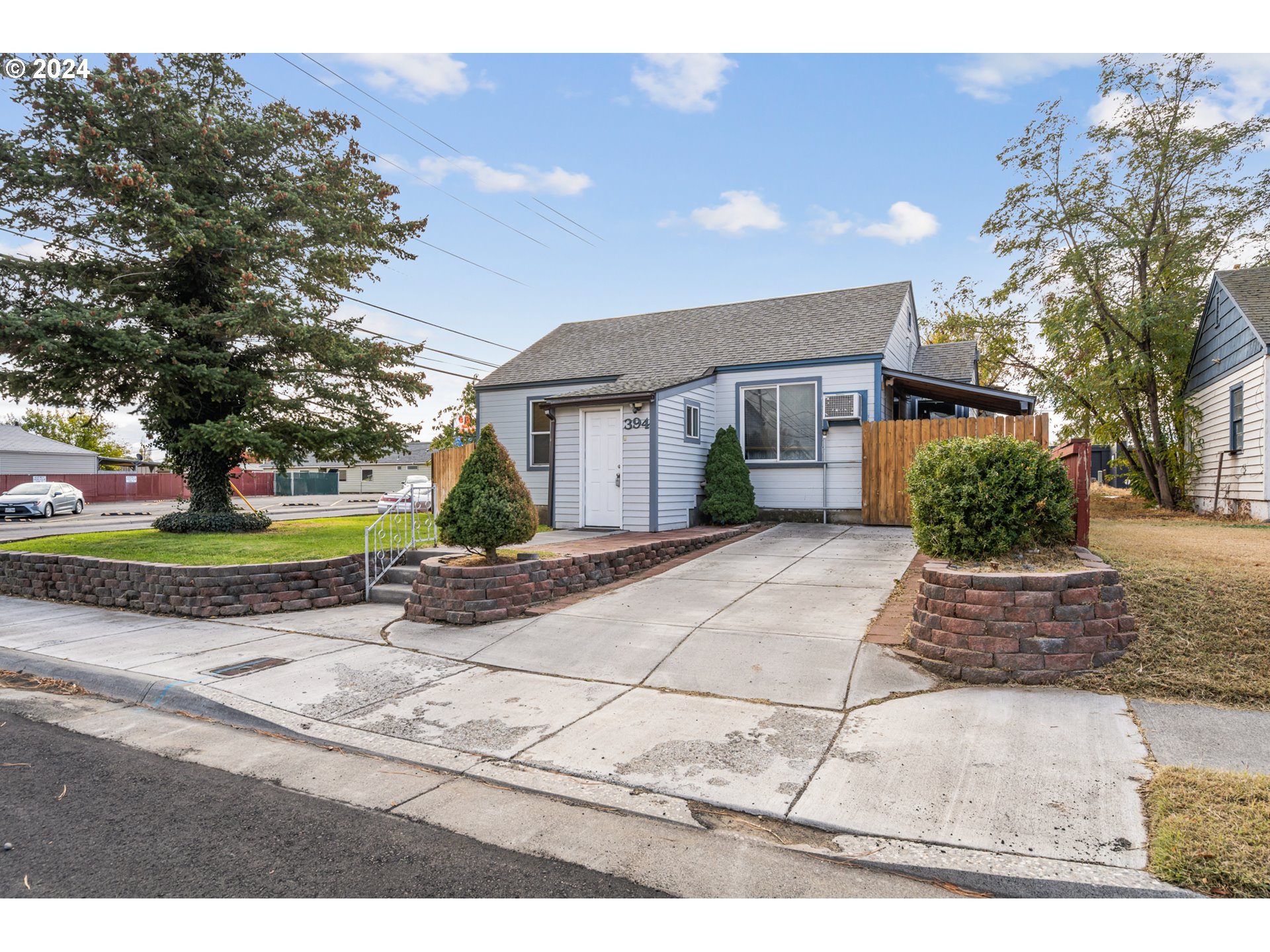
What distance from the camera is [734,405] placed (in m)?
13.8

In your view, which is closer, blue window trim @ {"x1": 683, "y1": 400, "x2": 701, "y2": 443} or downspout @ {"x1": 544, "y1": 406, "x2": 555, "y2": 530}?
blue window trim @ {"x1": 683, "y1": 400, "x2": 701, "y2": 443}

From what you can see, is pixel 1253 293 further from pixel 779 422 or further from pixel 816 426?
pixel 779 422

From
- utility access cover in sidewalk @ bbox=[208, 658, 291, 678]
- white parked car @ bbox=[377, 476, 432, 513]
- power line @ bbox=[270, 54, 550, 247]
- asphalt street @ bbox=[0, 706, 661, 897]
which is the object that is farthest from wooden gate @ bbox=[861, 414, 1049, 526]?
power line @ bbox=[270, 54, 550, 247]

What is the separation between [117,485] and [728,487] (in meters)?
39.9

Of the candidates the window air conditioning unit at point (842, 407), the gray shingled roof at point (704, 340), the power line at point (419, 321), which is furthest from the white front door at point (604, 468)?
the power line at point (419, 321)

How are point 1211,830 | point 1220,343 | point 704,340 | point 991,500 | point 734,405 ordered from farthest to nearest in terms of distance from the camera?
point 704,340, point 1220,343, point 734,405, point 991,500, point 1211,830

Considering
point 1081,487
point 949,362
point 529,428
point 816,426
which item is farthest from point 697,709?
point 949,362

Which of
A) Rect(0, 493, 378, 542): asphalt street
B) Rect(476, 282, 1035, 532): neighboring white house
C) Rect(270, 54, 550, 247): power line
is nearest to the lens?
Rect(476, 282, 1035, 532): neighboring white house

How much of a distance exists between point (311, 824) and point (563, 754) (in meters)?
1.38

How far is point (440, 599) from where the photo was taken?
7234mm

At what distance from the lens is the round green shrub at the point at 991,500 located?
223 inches

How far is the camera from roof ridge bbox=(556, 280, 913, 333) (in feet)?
51.7

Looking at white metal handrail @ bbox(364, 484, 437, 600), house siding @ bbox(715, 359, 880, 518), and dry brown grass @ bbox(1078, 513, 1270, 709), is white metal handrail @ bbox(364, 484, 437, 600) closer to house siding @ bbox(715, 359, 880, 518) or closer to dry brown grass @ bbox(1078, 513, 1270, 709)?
house siding @ bbox(715, 359, 880, 518)

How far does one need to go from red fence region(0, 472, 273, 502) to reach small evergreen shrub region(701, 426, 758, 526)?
29.6m
